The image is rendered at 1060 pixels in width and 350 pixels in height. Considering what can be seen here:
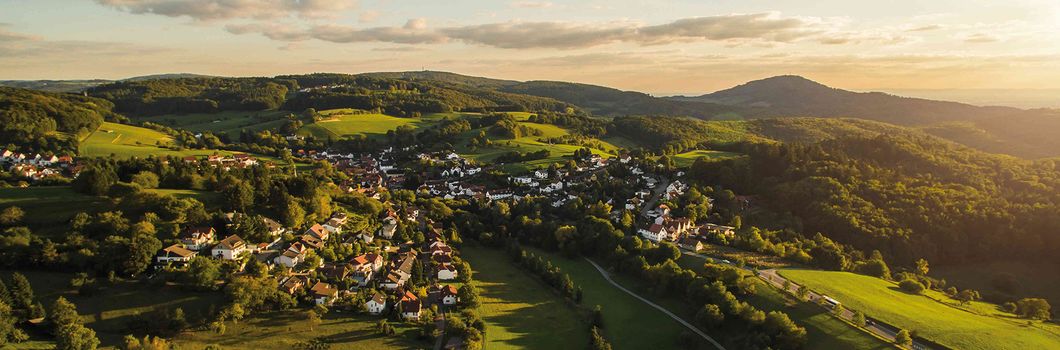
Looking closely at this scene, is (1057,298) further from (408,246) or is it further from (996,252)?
(408,246)

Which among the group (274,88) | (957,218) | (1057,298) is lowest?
(1057,298)

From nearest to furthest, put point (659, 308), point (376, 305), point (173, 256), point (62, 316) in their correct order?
1. point (62, 316)
2. point (376, 305)
3. point (173, 256)
4. point (659, 308)

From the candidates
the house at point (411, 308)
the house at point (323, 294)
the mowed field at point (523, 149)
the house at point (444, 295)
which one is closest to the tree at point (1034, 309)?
the house at point (444, 295)

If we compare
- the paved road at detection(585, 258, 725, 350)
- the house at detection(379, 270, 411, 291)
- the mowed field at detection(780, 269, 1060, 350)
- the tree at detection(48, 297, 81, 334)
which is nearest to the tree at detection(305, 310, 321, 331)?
the house at detection(379, 270, 411, 291)

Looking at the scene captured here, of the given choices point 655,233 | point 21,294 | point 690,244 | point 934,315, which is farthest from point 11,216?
point 934,315

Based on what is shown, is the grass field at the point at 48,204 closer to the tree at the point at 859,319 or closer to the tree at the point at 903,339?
the tree at the point at 859,319

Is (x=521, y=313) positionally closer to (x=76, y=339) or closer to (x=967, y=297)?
(x=76, y=339)

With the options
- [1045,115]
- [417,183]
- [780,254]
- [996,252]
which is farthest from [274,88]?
[1045,115]
